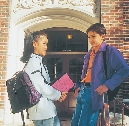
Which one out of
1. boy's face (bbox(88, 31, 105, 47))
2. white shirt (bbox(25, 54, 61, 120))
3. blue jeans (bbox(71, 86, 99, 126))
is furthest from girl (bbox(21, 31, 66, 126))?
boy's face (bbox(88, 31, 105, 47))

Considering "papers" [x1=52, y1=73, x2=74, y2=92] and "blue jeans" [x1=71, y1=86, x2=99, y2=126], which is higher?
"papers" [x1=52, y1=73, x2=74, y2=92]

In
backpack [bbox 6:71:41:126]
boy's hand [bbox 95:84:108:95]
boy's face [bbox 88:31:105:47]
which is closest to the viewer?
backpack [bbox 6:71:41:126]

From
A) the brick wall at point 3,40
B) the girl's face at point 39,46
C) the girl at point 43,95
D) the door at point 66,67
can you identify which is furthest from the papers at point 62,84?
the door at point 66,67

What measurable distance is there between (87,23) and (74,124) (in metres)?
3.48

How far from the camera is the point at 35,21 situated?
5734 millimetres

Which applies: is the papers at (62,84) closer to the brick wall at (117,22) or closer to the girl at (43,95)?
the girl at (43,95)

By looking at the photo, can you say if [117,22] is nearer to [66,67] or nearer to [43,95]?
[66,67]

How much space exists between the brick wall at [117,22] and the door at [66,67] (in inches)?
80.0

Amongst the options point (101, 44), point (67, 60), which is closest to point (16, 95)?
point (101, 44)

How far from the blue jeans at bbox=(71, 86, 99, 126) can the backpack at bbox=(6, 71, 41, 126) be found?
654 mm

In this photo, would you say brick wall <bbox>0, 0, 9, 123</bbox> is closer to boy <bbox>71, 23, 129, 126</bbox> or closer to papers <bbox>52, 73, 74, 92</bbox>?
boy <bbox>71, 23, 129, 126</bbox>

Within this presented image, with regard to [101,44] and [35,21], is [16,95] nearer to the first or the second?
[101,44]

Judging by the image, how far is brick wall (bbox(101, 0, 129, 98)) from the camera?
505 cm

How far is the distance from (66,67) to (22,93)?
16.0 feet
